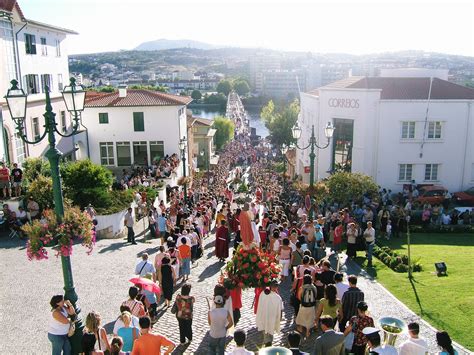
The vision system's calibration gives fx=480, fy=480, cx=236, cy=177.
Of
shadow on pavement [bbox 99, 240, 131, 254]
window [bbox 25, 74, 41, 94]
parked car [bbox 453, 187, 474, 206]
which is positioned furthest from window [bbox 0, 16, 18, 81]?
parked car [bbox 453, 187, 474, 206]

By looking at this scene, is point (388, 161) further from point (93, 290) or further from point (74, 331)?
point (74, 331)

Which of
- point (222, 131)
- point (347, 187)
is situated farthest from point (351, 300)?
point (222, 131)

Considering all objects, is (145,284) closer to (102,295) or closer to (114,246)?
(102,295)

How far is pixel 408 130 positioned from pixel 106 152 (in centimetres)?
2267

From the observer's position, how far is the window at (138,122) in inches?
1490

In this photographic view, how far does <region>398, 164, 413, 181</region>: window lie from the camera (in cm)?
3197

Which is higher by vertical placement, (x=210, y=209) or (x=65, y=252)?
(x=65, y=252)

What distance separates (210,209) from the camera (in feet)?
69.2

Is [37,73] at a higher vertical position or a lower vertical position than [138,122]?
higher

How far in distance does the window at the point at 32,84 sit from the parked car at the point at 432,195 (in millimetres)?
24250

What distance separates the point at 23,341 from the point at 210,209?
1200 cm

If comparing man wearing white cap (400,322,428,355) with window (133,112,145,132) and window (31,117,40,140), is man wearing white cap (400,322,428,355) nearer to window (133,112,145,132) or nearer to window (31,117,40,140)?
window (31,117,40,140)

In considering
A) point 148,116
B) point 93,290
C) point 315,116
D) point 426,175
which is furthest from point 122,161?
point 93,290

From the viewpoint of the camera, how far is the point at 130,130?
38.0 metres
